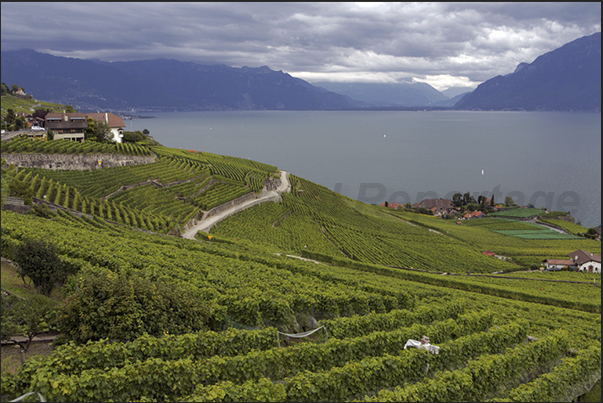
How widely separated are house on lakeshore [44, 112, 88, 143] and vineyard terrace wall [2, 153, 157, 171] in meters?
11.4

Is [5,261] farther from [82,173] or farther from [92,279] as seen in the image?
[82,173]

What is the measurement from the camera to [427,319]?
1741cm

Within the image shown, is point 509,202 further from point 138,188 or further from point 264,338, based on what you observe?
point 264,338

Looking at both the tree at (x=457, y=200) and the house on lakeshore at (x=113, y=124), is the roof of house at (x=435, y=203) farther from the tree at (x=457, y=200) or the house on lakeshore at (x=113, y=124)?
the house on lakeshore at (x=113, y=124)

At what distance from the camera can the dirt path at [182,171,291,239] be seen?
4472 centimetres

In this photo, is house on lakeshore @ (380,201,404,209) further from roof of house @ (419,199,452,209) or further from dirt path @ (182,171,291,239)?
dirt path @ (182,171,291,239)

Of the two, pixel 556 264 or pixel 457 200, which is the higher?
pixel 457 200

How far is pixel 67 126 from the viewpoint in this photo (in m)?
63.7

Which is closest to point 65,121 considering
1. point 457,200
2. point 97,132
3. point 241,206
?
point 97,132

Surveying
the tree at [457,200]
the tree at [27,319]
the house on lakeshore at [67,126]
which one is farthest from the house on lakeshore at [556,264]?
the house on lakeshore at [67,126]

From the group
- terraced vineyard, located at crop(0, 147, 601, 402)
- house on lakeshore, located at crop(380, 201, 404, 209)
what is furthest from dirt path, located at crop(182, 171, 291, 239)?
house on lakeshore, located at crop(380, 201, 404, 209)

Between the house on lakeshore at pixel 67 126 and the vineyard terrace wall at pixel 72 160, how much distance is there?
1140 centimetres

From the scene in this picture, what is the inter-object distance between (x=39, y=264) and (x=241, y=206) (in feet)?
140

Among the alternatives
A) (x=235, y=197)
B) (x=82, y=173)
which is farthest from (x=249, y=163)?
(x=82, y=173)
